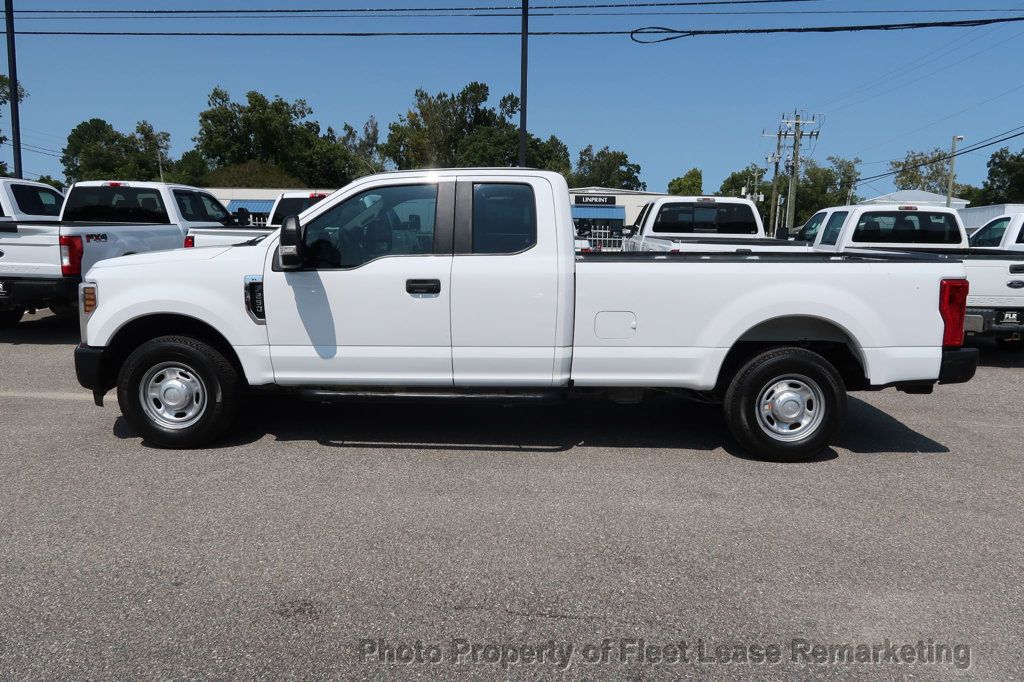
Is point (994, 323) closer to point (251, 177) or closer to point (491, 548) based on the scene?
point (491, 548)

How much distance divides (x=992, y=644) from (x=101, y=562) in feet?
13.5

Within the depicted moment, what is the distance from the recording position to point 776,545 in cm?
416

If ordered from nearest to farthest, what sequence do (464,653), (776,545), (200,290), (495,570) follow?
(464,653) < (495,570) < (776,545) < (200,290)

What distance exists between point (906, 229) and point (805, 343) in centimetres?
746

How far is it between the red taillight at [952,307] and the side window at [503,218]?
2.78 m

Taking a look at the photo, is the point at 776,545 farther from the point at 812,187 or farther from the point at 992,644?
the point at 812,187

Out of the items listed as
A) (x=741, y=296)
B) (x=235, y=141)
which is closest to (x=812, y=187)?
(x=235, y=141)

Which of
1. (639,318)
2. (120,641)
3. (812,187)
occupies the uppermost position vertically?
(812,187)

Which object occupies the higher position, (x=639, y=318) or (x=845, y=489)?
(x=639, y=318)

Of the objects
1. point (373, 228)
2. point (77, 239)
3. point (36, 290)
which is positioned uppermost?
point (373, 228)

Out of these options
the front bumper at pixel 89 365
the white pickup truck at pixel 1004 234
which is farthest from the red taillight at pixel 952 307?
the white pickup truck at pixel 1004 234

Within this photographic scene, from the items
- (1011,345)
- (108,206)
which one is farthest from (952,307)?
(108,206)

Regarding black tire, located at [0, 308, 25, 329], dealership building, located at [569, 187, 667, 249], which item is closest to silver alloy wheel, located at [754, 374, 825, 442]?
black tire, located at [0, 308, 25, 329]

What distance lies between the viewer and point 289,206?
1393cm
